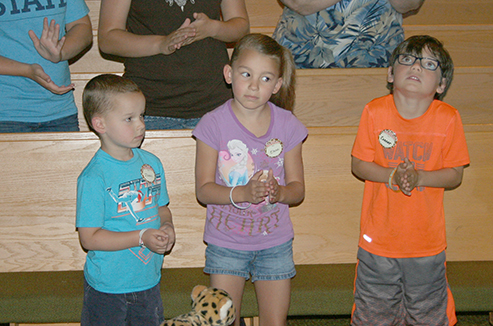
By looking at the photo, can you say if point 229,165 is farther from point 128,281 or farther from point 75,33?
point 75,33

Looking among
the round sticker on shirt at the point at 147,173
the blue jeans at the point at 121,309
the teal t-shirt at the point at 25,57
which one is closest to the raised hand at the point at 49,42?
the teal t-shirt at the point at 25,57

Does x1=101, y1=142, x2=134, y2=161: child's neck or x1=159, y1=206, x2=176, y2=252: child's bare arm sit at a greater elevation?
x1=101, y1=142, x2=134, y2=161: child's neck

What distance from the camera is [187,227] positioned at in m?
1.95

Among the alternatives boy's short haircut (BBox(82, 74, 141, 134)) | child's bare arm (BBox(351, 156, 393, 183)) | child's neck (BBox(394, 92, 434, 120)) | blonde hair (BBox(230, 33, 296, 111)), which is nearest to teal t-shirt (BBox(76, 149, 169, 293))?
boy's short haircut (BBox(82, 74, 141, 134))

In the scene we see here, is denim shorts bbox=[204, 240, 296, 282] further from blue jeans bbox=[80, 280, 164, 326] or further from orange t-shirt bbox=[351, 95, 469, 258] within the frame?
orange t-shirt bbox=[351, 95, 469, 258]

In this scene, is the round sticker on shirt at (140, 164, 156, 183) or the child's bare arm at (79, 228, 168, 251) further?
the round sticker on shirt at (140, 164, 156, 183)

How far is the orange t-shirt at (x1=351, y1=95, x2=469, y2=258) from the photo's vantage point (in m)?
1.72

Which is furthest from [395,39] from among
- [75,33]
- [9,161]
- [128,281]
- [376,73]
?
[9,161]

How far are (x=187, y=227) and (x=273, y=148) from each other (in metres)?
0.55

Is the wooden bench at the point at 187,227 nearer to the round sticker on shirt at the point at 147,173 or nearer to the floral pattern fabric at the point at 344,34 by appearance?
the round sticker on shirt at the point at 147,173

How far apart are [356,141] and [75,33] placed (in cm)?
122

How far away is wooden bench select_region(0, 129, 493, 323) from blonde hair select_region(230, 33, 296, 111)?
208mm

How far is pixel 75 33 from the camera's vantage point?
2.01m

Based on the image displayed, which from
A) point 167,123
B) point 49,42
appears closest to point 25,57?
point 49,42
